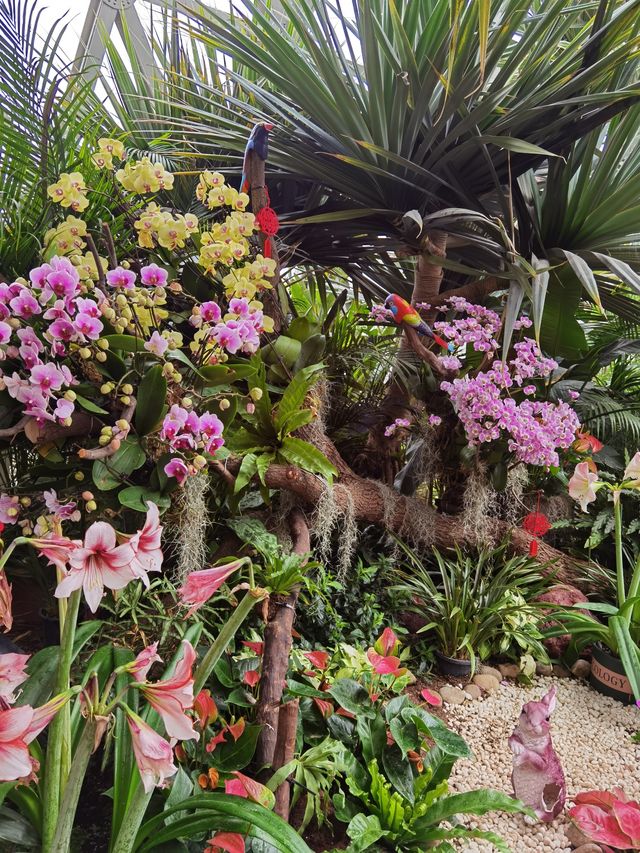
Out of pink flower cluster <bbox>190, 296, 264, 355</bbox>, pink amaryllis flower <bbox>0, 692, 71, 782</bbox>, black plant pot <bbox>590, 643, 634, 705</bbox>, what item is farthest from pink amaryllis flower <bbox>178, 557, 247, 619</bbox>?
black plant pot <bbox>590, 643, 634, 705</bbox>

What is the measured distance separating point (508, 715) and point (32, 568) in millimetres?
1612

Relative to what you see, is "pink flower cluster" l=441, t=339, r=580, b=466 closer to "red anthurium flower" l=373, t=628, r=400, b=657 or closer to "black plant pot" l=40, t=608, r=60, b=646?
"red anthurium flower" l=373, t=628, r=400, b=657

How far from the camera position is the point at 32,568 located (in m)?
1.65

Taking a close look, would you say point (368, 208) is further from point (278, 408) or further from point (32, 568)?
point (32, 568)

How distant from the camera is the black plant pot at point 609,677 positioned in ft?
6.83

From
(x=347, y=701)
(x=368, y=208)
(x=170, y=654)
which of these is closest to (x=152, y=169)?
(x=368, y=208)

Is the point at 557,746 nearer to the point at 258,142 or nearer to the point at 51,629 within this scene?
the point at 51,629

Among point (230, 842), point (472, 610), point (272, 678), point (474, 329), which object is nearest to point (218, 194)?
point (474, 329)

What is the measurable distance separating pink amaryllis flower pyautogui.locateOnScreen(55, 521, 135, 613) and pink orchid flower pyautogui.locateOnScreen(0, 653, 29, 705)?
175 millimetres

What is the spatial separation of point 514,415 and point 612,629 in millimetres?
860

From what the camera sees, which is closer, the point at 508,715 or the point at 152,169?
the point at 152,169

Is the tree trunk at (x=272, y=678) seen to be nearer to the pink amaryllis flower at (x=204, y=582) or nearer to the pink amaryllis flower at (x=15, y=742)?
the pink amaryllis flower at (x=204, y=582)

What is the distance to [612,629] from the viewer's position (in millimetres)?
2080

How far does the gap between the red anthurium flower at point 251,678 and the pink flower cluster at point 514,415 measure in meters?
1.16
